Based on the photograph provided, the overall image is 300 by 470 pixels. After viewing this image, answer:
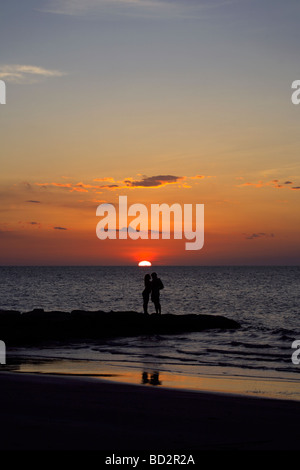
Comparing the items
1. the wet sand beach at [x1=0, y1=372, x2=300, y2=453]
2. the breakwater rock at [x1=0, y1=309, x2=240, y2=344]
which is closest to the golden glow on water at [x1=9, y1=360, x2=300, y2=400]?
the wet sand beach at [x1=0, y1=372, x2=300, y2=453]

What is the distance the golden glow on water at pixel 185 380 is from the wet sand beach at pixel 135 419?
951 millimetres

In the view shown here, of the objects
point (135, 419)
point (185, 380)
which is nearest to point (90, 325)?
point (185, 380)

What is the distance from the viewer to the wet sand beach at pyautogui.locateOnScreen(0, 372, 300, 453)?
7.21 m

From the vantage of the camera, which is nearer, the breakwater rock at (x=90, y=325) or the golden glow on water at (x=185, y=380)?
the golden glow on water at (x=185, y=380)

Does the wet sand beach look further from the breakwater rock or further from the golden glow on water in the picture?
the breakwater rock

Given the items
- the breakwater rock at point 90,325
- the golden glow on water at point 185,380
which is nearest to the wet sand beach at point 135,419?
the golden glow on water at point 185,380

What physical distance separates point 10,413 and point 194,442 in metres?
3.21

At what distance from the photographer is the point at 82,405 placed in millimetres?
9562

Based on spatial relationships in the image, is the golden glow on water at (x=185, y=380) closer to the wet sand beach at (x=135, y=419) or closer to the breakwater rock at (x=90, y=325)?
the wet sand beach at (x=135, y=419)

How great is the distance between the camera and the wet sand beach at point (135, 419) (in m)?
7.21

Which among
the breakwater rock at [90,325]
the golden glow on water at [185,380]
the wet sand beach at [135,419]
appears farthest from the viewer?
the breakwater rock at [90,325]

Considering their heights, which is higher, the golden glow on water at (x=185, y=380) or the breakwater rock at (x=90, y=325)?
the breakwater rock at (x=90, y=325)
